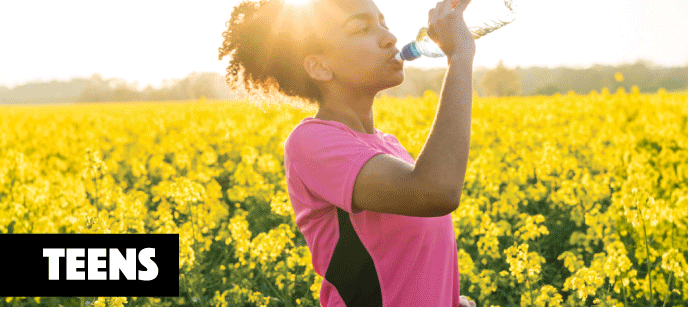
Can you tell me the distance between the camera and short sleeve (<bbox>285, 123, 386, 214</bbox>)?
940 millimetres

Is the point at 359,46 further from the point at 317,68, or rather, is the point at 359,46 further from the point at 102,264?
the point at 102,264

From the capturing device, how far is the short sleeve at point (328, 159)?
94 centimetres

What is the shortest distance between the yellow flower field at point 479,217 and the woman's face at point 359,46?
40 cm

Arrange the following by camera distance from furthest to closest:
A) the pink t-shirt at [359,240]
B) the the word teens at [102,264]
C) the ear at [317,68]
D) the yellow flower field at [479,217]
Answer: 1. the yellow flower field at [479,217]
2. the the word teens at [102,264]
3. the ear at [317,68]
4. the pink t-shirt at [359,240]

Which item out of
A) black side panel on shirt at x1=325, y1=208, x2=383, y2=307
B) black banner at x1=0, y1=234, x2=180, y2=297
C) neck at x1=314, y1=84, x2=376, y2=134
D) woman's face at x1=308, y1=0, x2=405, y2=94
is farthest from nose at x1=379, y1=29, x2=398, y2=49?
black banner at x1=0, y1=234, x2=180, y2=297

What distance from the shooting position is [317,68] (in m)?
1.13

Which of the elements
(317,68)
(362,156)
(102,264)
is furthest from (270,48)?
(102,264)

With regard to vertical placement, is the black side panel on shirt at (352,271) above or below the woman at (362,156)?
below

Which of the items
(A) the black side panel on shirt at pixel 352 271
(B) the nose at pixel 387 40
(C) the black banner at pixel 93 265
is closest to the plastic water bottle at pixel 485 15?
(B) the nose at pixel 387 40

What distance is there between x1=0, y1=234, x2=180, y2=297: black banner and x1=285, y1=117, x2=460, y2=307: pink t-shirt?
1887mm

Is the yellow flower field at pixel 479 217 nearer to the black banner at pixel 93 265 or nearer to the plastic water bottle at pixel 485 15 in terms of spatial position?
the black banner at pixel 93 265

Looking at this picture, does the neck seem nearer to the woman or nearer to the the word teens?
the woman

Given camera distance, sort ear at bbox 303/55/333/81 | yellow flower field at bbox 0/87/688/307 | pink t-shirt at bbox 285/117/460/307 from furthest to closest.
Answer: yellow flower field at bbox 0/87/688/307 < ear at bbox 303/55/333/81 < pink t-shirt at bbox 285/117/460/307

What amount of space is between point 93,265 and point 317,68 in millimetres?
2064
